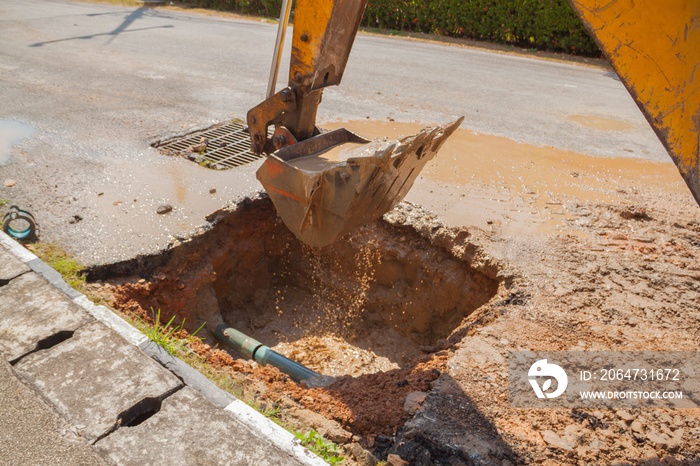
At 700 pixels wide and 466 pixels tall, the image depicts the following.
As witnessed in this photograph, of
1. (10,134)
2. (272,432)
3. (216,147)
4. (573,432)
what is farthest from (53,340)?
(10,134)

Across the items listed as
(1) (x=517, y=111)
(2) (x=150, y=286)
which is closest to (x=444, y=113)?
(1) (x=517, y=111)

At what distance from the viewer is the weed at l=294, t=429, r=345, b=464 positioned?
3.10m

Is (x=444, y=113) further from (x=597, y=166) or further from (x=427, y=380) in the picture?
(x=427, y=380)

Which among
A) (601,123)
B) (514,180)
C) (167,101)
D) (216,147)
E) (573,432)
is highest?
(601,123)

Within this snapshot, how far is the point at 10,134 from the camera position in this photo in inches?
260

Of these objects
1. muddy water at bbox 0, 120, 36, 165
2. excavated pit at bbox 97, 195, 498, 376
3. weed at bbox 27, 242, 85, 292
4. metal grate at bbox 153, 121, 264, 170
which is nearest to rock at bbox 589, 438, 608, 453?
excavated pit at bbox 97, 195, 498, 376

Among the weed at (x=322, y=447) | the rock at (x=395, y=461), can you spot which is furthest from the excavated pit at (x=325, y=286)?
the rock at (x=395, y=461)

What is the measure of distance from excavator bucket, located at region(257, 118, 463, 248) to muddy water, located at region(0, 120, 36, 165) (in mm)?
3792

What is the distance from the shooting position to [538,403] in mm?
3449

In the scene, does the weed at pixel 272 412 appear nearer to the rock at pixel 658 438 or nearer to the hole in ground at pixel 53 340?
the hole in ground at pixel 53 340

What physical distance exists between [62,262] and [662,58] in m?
4.13

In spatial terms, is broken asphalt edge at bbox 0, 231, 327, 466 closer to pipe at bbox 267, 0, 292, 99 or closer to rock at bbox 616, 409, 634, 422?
rock at bbox 616, 409, 634, 422

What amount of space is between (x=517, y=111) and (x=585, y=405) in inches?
245

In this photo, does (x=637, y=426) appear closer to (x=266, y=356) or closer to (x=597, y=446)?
(x=597, y=446)
